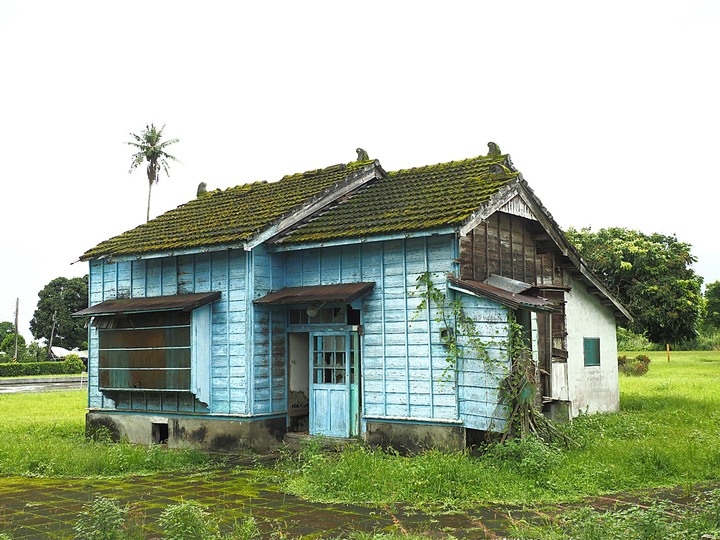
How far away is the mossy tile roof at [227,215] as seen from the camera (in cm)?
1394

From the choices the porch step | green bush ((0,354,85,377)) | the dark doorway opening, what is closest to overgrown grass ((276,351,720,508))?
the porch step

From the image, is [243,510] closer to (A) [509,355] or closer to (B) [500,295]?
(A) [509,355]

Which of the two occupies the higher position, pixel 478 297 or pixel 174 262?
pixel 174 262

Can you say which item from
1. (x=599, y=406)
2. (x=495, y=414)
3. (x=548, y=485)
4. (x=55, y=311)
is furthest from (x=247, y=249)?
(x=55, y=311)

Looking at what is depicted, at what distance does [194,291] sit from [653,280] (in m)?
18.9

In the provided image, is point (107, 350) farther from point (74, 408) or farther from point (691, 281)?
point (691, 281)

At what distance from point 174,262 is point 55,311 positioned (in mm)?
54129

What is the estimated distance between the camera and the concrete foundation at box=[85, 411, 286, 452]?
1337 centimetres

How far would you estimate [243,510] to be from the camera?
900 centimetres

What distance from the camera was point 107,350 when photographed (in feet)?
50.3

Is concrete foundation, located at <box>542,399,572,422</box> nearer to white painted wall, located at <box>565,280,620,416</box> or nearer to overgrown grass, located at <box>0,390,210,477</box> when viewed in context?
white painted wall, located at <box>565,280,620,416</box>

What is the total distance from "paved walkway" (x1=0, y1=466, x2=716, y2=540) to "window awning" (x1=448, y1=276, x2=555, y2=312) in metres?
3.05

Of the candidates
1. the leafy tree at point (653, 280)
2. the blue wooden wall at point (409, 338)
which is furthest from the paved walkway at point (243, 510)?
the leafy tree at point (653, 280)

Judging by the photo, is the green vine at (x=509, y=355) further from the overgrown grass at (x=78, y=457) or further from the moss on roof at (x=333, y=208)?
the overgrown grass at (x=78, y=457)
